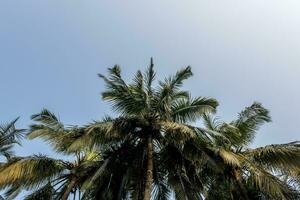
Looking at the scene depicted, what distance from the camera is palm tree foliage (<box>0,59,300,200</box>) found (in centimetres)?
1823

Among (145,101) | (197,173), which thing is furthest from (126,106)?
(197,173)

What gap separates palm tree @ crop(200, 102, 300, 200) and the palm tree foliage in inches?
1.6

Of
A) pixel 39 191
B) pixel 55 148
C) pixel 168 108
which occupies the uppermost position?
pixel 168 108

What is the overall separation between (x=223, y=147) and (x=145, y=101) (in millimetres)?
3793

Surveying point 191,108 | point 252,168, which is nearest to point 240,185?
point 252,168

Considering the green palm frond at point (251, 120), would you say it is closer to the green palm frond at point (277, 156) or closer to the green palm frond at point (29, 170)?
the green palm frond at point (277, 156)

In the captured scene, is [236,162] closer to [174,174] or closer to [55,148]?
[174,174]

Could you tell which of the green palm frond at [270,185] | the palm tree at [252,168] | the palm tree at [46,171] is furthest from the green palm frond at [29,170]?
the green palm frond at [270,185]

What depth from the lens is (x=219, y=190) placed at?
19.4 metres

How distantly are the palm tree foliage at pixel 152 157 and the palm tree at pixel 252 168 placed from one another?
0.04 metres

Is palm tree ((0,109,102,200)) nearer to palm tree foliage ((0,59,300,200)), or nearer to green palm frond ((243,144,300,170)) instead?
palm tree foliage ((0,59,300,200))

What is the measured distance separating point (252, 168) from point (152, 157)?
13.3 ft

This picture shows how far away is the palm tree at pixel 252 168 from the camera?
17688mm

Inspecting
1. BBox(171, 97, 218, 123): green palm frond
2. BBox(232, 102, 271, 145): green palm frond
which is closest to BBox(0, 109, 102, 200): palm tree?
BBox(171, 97, 218, 123): green palm frond
